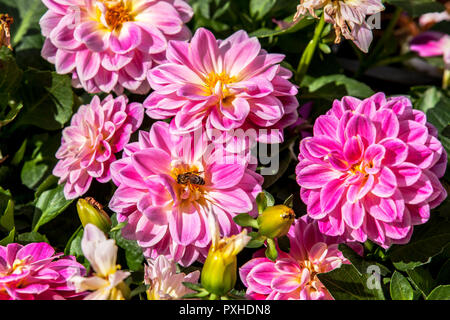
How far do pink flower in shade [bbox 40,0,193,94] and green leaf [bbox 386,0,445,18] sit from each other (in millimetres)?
335

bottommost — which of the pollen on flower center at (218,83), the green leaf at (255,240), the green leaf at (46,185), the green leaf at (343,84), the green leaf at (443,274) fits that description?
the green leaf at (443,274)

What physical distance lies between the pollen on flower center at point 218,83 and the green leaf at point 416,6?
1.09 feet

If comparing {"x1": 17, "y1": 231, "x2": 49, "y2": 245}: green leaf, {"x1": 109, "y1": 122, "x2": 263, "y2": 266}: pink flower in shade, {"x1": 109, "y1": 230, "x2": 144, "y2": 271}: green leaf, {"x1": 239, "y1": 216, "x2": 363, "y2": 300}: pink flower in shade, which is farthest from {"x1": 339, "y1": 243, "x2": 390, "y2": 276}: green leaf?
{"x1": 17, "y1": 231, "x2": 49, "y2": 245}: green leaf

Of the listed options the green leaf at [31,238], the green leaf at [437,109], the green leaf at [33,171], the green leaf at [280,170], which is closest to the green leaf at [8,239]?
the green leaf at [31,238]

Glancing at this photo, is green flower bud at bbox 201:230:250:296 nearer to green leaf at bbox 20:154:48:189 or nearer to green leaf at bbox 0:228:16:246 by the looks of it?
green leaf at bbox 0:228:16:246

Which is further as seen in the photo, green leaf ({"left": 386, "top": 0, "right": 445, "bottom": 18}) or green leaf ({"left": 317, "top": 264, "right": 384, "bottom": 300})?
green leaf ({"left": 386, "top": 0, "right": 445, "bottom": 18})

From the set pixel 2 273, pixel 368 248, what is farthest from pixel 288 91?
pixel 2 273

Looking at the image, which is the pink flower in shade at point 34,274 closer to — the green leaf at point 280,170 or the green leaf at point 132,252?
the green leaf at point 132,252

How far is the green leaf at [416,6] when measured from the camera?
2.77 feet

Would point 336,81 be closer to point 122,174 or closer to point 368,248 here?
point 368,248

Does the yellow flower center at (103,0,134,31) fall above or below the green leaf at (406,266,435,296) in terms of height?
above

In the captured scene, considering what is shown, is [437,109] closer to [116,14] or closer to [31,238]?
[116,14]

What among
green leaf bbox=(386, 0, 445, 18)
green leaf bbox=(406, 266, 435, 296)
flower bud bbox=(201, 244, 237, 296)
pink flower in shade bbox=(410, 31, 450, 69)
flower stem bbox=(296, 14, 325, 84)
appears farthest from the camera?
pink flower in shade bbox=(410, 31, 450, 69)

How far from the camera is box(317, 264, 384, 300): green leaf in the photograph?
1.88 feet
